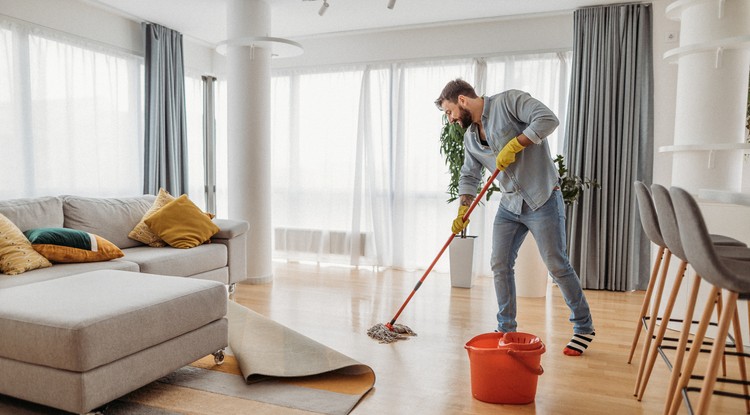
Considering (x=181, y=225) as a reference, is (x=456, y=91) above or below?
above

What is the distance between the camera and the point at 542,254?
272cm

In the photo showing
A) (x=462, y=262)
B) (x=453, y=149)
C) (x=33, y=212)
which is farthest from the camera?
(x=453, y=149)

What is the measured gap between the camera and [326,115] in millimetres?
5625

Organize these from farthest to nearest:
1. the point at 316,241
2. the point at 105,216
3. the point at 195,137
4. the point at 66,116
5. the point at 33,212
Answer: the point at 195,137
the point at 316,241
the point at 66,116
the point at 105,216
the point at 33,212

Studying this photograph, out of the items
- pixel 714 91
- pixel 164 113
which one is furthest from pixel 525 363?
pixel 164 113

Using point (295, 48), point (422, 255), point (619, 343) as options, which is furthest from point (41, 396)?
point (422, 255)

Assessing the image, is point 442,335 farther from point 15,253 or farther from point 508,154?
point 15,253

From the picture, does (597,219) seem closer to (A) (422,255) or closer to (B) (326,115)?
(A) (422,255)

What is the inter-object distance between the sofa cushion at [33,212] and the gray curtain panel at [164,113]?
1.61 metres

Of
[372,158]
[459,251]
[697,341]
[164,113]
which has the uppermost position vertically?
[164,113]

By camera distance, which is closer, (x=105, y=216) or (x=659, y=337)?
(x=659, y=337)

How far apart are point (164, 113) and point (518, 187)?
381 cm

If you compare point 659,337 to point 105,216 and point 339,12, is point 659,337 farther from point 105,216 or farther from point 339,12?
point 339,12

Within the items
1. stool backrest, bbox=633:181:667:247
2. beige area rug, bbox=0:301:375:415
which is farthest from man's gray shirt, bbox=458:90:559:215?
beige area rug, bbox=0:301:375:415
